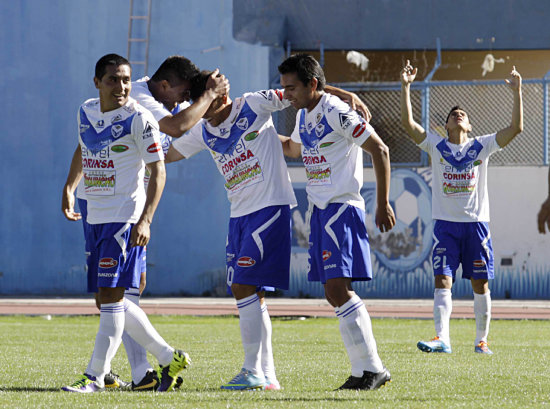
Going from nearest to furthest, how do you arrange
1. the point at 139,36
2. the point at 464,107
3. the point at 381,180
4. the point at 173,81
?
the point at 381,180 → the point at 173,81 → the point at 464,107 → the point at 139,36

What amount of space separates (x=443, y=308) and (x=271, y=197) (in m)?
3.47

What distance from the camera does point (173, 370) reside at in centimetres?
616

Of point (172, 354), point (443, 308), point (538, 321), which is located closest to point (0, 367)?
point (172, 354)

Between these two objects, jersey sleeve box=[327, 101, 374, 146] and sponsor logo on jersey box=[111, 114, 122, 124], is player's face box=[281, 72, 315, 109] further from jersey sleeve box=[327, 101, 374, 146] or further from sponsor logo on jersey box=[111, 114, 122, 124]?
sponsor logo on jersey box=[111, 114, 122, 124]

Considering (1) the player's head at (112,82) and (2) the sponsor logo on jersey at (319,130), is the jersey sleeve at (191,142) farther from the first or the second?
(2) the sponsor logo on jersey at (319,130)

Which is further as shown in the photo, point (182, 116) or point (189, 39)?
point (189, 39)

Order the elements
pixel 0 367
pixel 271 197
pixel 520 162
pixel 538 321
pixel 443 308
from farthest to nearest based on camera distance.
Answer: pixel 520 162 → pixel 538 321 → pixel 443 308 → pixel 0 367 → pixel 271 197

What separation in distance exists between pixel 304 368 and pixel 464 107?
14089mm

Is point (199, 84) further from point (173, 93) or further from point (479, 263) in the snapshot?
point (479, 263)

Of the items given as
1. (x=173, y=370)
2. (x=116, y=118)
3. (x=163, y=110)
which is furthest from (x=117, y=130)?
(x=173, y=370)

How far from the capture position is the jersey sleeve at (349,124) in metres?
6.04

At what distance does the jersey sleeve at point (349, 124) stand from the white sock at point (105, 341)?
1.81m

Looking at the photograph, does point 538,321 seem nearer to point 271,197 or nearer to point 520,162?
point 520,162

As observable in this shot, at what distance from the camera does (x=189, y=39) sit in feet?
70.2
